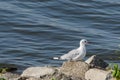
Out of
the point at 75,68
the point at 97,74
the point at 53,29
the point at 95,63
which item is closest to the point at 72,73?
the point at 75,68

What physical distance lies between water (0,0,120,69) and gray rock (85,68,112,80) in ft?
14.4

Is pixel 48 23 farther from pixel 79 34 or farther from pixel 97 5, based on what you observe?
pixel 97 5

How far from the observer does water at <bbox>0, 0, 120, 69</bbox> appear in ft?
56.9

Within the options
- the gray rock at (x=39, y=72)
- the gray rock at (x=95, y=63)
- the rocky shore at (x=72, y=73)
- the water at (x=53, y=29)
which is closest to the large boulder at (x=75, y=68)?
the rocky shore at (x=72, y=73)

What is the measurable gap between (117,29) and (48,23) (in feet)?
9.69

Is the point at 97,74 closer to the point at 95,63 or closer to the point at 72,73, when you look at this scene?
the point at 72,73

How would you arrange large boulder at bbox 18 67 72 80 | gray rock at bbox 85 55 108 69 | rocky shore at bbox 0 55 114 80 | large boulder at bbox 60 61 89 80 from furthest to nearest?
1. gray rock at bbox 85 55 108 69
2. large boulder at bbox 60 61 89 80
3. rocky shore at bbox 0 55 114 80
4. large boulder at bbox 18 67 72 80

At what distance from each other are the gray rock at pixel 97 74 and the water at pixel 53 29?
173 inches

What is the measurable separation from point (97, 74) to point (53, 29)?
29.3 feet

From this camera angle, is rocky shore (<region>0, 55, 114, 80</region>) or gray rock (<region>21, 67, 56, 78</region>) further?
gray rock (<region>21, 67, 56, 78</region>)

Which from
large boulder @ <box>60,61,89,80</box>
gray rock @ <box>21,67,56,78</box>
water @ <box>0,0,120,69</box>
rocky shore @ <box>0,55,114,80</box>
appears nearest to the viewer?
rocky shore @ <box>0,55,114,80</box>

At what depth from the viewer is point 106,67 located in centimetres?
1320

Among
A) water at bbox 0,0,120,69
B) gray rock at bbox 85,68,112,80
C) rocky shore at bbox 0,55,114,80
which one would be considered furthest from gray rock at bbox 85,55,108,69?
water at bbox 0,0,120,69

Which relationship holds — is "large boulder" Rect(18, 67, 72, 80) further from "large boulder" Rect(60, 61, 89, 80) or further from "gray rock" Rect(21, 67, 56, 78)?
"large boulder" Rect(60, 61, 89, 80)
